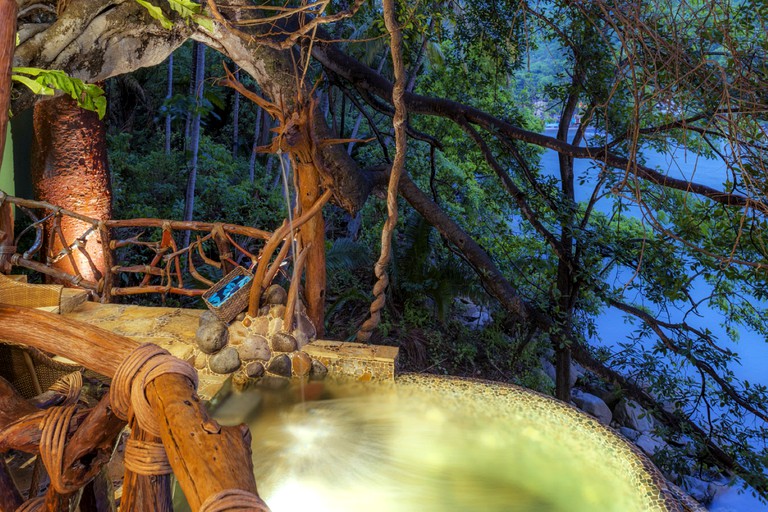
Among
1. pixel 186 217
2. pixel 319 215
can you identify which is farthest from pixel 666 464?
pixel 186 217

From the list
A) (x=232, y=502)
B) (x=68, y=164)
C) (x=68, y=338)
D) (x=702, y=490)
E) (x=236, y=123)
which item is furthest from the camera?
(x=236, y=123)

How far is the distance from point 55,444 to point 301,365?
217 centimetres

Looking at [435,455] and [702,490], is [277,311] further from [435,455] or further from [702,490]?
[702,490]

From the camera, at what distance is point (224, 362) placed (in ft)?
11.0

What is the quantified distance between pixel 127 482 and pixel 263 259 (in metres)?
2.29

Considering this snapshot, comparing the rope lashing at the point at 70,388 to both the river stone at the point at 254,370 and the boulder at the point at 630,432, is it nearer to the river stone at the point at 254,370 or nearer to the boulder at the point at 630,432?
the river stone at the point at 254,370

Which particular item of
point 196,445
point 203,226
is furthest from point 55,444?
point 203,226

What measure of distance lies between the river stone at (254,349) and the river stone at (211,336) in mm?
111

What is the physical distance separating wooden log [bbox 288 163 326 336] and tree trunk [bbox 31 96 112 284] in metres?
3.02

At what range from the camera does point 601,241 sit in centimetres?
605

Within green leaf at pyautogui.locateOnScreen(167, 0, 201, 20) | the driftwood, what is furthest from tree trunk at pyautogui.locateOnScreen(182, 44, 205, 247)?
the driftwood

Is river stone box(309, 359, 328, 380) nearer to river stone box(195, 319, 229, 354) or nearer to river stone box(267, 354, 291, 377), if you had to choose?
river stone box(267, 354, 291, 377)

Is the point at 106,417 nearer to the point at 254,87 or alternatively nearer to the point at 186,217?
the point at 186,217

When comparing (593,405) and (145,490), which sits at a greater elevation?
(145,490)
